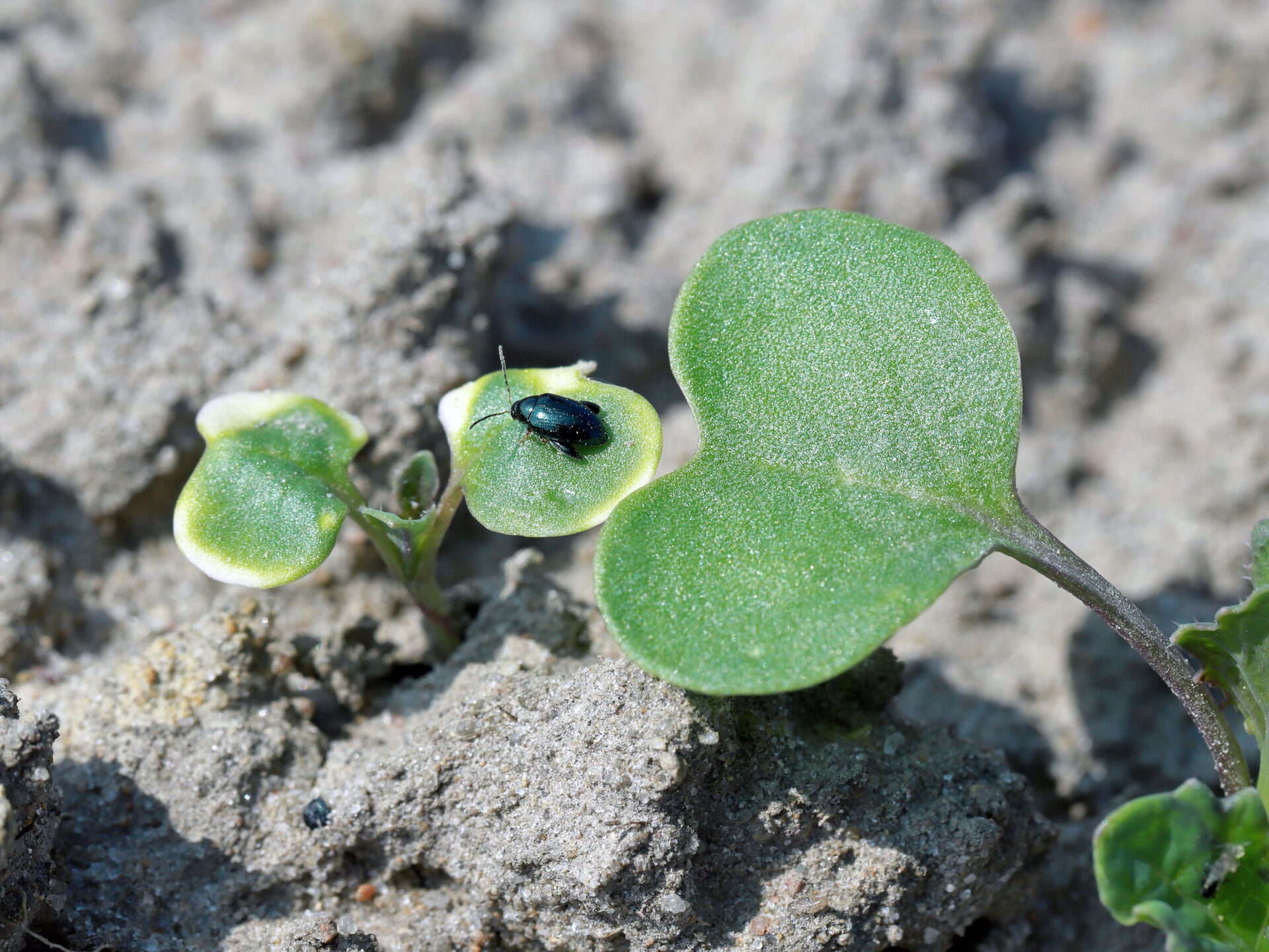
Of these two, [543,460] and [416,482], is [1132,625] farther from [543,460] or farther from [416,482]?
[416,482]

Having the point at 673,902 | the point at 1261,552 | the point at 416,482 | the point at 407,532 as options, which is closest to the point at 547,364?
the point at 416,482

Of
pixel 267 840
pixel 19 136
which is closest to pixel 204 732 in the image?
pixel 267 840

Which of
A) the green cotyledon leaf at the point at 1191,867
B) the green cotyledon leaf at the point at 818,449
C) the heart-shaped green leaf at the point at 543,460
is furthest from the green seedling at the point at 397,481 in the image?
the green cotyledon leaf at the point at 1191,867

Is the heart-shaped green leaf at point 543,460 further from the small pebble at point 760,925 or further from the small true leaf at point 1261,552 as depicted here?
the small true leaf at point 1261,552

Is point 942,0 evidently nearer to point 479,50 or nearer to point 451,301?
point 479,50

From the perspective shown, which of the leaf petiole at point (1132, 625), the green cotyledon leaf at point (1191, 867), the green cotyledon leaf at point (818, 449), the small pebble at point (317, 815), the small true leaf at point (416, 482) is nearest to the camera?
the green cotyledon leaf at point (1191, 867)
